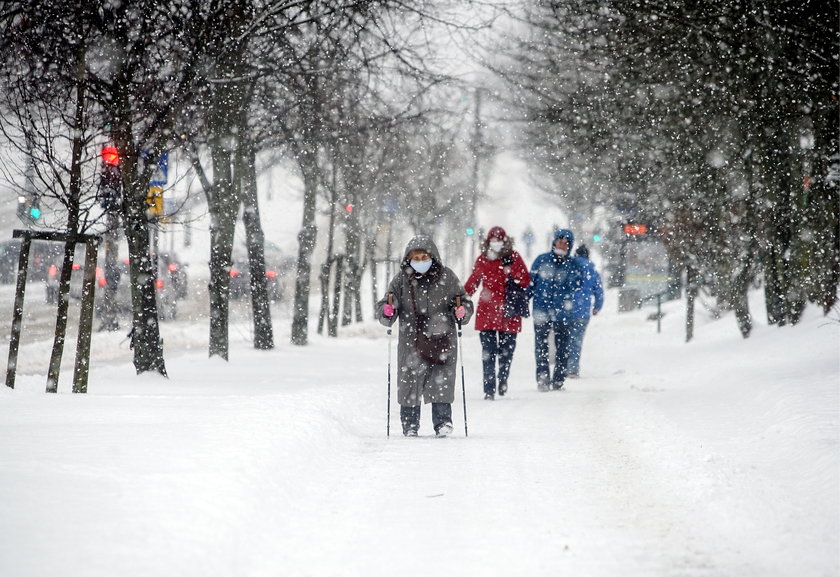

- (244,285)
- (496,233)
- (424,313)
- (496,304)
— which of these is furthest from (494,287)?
(244,285)

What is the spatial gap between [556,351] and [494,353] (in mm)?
1285

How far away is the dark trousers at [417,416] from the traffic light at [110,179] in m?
3.44

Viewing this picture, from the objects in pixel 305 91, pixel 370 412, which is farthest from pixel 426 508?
pixel 305 91

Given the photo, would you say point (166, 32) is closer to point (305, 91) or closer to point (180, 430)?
point (305, 91)

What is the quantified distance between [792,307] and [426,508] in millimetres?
10757

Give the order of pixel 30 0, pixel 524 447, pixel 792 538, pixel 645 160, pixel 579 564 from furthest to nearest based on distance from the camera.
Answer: pixel 645 160 → pixel 30 0 → pixel 524 447 → pixel 792 538 → pixel 579 564

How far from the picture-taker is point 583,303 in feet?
41.3

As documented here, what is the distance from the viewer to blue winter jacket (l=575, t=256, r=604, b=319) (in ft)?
40.2

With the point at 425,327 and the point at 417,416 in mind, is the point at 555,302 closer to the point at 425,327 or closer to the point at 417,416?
the point at 425,327

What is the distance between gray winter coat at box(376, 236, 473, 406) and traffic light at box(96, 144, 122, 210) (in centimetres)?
282

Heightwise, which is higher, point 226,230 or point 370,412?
point 226,230

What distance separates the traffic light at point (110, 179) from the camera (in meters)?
7.98

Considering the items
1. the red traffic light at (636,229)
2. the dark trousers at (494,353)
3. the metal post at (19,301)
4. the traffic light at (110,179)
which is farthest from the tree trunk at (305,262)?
the metal post at (19,301)

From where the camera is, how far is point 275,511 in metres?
4.60
